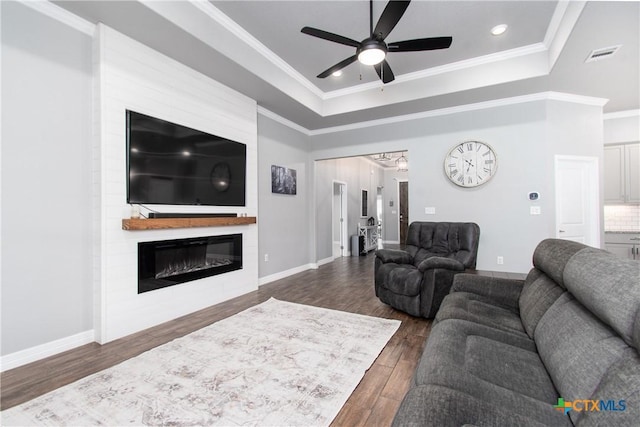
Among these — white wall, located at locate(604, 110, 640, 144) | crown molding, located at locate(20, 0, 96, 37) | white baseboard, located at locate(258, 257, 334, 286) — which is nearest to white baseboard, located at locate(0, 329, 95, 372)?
white baseboard, located at locate(258, 257, 334, 286)

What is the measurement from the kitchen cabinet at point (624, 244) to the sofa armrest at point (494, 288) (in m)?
3.93

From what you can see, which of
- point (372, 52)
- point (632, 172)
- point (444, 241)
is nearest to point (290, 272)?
point (444, 241)

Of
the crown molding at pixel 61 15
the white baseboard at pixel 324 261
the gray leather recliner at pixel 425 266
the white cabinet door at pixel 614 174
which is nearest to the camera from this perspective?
the crown molding at pixel 61 15

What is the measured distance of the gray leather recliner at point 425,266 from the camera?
2.95 m

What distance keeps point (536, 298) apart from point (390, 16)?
7.34 feet

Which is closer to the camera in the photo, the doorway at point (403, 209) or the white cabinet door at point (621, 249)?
the white cabinet door at point (621, 249)

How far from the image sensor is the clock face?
175 inches

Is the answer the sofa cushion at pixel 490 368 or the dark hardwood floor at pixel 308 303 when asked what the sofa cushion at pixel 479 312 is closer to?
the sofa cushion at pixel 490 368

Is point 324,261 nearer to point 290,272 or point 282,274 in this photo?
point 290,272

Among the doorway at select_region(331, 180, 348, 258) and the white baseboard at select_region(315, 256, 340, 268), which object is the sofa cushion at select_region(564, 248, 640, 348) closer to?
the white baseboard at select_region(315, 256, 340, 268)

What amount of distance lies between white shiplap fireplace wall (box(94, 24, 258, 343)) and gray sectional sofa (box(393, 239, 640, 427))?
2735mm

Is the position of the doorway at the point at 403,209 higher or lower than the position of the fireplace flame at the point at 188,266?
higher

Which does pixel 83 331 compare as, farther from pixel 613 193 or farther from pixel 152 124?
pixel 613 193

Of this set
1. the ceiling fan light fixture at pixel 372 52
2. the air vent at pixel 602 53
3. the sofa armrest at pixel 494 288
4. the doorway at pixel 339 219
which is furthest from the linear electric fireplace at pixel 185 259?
the air vent at pixel 602 53
